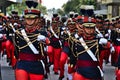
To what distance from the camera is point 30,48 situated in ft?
32.3

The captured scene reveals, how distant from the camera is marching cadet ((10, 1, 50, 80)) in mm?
9680

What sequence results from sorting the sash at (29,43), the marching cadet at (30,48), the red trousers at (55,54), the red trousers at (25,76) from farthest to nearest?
the red trousers at (55,54) < the sash at (29,43) < the marching cadet at (30,48) < the red trousers at (25,76)

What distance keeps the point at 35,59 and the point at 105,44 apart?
1.41m

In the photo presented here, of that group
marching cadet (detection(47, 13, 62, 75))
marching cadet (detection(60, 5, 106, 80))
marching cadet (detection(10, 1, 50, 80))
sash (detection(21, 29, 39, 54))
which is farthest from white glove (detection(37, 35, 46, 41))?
marching cadet (detection(47, 13, 62, 75))

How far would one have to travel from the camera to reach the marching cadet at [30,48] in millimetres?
9680

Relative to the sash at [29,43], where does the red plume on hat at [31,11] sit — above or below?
above

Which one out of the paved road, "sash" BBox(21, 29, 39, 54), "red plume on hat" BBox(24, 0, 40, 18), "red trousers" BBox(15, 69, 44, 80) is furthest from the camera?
the paved road

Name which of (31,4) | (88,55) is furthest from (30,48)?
(88,55)

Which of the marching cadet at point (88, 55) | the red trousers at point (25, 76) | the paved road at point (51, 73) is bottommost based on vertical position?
the paved road at point (51, 73)

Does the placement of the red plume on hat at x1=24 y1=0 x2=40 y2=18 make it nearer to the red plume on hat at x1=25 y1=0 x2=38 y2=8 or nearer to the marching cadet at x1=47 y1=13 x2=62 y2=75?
the red plume on hat at x1=25 y1=0 x2=38 y2=8

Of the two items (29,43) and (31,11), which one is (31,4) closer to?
(31,11)

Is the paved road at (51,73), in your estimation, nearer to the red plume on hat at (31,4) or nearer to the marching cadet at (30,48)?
the red plume on hat at (31,4)

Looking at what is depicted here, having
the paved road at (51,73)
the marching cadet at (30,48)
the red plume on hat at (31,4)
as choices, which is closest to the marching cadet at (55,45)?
the paved road at (51,73)

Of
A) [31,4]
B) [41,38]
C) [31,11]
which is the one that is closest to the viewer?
[41,38]
